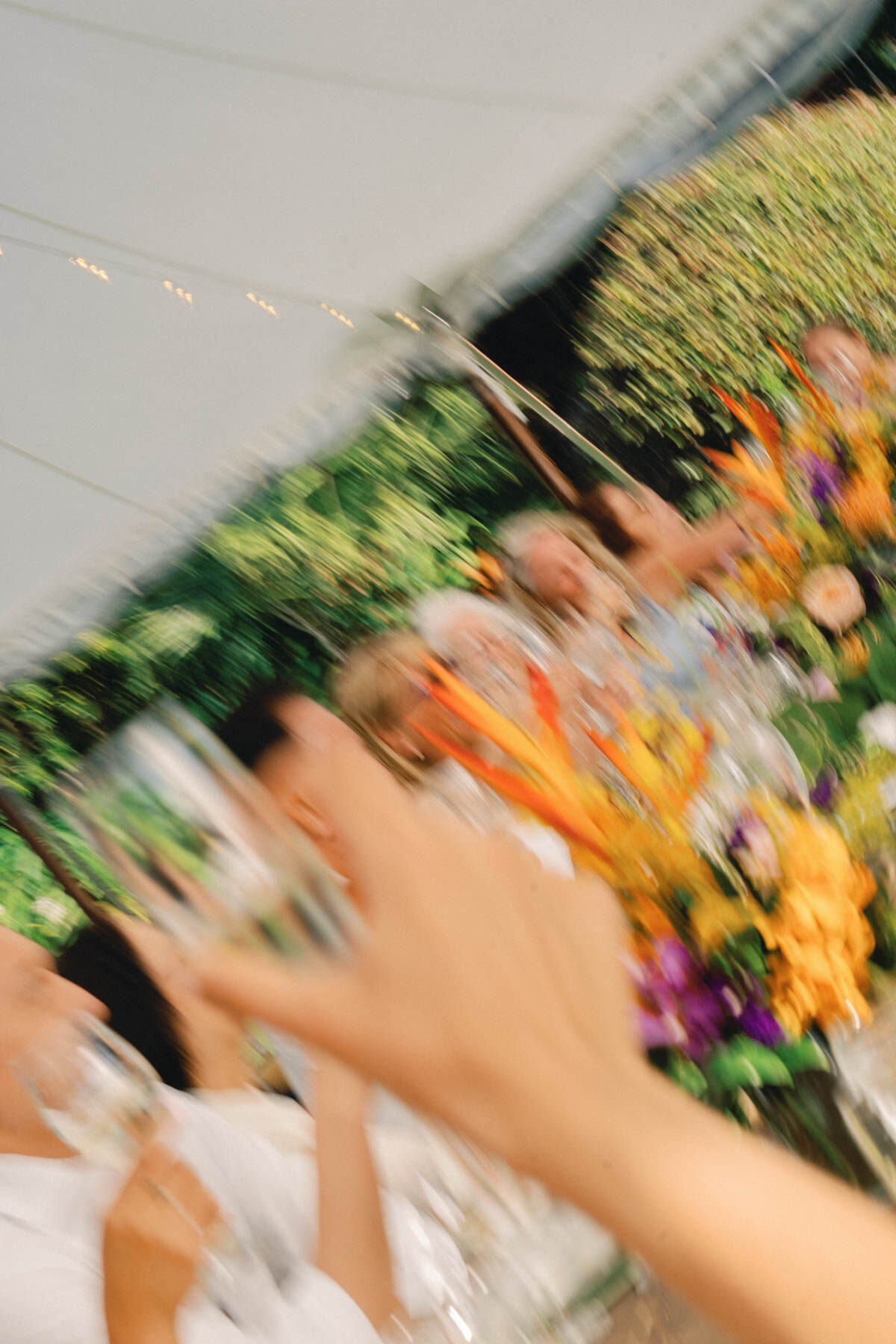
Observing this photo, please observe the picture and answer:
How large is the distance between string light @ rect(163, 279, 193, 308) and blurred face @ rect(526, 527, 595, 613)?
1.41ft

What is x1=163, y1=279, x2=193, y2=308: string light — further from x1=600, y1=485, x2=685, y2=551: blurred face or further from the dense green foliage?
x1=600, y1=485, x2=685, y2=551: blurred face

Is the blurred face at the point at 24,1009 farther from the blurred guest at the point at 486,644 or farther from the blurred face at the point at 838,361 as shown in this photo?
the blurred face at the point at 838,361

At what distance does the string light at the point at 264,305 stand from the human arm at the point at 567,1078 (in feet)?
2.22

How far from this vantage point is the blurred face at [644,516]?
36.4 inches

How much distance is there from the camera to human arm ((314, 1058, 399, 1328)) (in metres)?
0.63

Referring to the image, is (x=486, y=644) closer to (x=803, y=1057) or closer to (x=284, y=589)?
(x=284, y=589)

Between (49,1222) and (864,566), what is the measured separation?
0.95 meters

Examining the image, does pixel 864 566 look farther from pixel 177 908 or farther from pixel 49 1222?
pixel 49 1222

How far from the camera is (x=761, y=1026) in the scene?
2.39ft

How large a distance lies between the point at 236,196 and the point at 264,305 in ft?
0.49

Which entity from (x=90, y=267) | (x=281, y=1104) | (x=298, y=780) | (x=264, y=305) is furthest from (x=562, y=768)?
(x=90, y=267)

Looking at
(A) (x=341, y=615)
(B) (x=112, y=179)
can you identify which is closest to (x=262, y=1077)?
(A) (x=341, y=615)

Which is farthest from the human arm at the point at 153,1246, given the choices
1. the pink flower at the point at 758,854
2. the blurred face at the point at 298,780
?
the pink flower at the point at 758,854

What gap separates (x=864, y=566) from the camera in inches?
37.5
